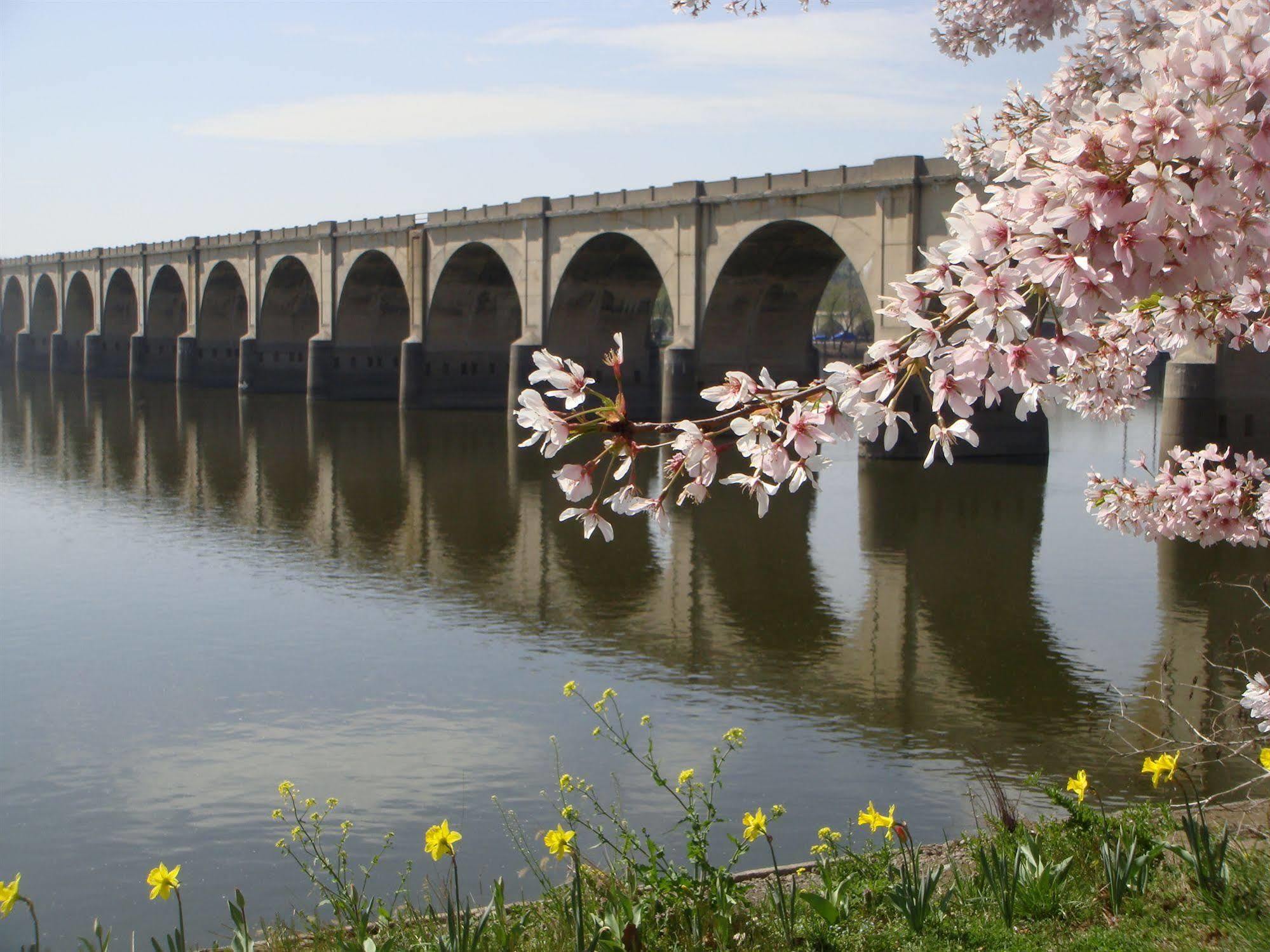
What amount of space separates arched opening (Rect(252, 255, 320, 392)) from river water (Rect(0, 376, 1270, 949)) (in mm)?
41720

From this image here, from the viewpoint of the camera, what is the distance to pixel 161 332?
84.6 m

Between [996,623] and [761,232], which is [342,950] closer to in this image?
[996,623]

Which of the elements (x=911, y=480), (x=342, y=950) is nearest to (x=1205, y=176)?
(x=342, y=950)

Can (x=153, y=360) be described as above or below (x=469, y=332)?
below

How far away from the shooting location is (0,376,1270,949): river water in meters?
9.80

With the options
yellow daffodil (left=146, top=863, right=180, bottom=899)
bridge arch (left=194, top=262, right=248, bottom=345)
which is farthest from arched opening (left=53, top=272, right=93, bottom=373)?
yellow daffodil (left=146, top=863, right=180, bottom=899)

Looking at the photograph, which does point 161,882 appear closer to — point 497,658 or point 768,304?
point 497,658

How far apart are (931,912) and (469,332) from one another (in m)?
53.6

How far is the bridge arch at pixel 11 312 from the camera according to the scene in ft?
359

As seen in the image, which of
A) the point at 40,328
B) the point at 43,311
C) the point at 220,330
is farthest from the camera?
the point at 43,311

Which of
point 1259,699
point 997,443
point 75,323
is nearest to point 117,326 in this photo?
point 75,323

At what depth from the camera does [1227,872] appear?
A: 5.72 m

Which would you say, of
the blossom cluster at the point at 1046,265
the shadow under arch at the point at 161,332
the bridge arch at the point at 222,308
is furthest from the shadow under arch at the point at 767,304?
the shadow under arch at the point at 161,332

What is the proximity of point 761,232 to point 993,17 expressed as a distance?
103 feet
